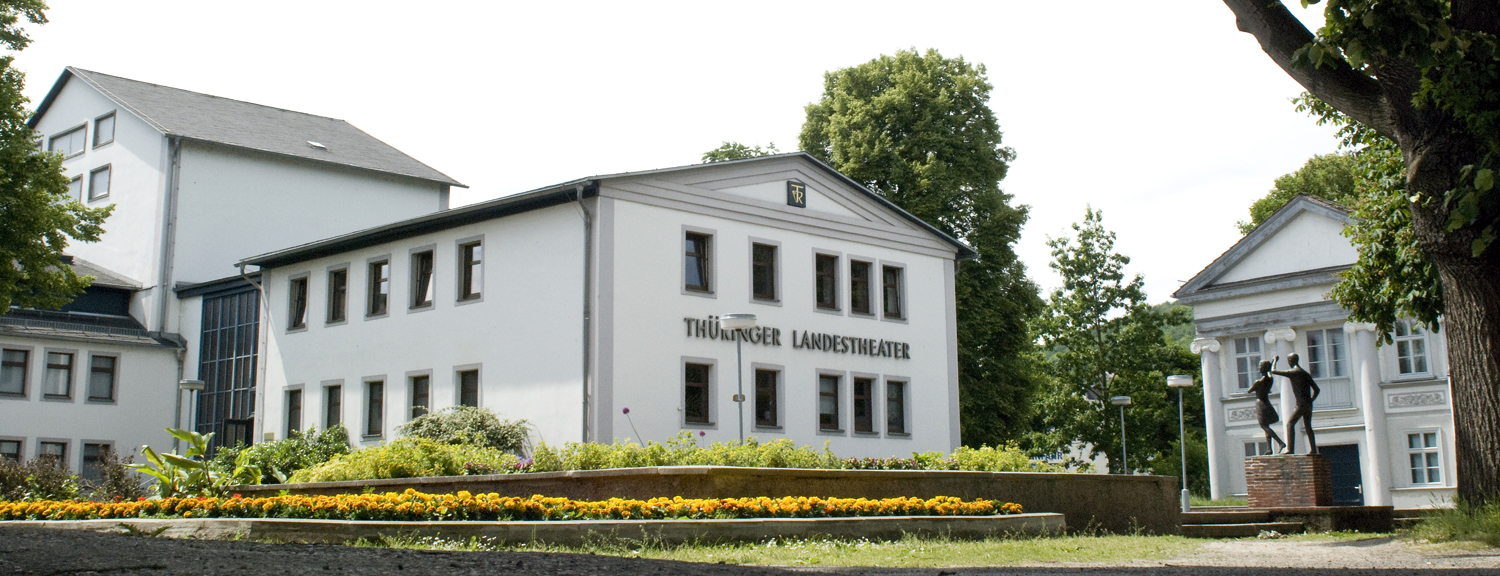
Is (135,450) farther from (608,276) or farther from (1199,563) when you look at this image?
(1199,563)

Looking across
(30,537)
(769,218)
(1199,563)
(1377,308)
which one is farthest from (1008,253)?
(30,537)

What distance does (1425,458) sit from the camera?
30859 mm

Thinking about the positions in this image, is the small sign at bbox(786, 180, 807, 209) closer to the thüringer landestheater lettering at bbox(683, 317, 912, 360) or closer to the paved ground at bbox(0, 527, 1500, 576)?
the thüringer landestheater lettering at bbox(683, 317, 912, 360)

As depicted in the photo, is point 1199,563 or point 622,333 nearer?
point 1199,563

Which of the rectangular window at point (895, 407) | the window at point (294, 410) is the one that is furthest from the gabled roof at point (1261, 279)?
the window at point (294, 410)

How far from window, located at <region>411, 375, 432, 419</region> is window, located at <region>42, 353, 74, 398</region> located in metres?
12.7

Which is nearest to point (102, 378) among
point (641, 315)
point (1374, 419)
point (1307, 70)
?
point (641, 315)

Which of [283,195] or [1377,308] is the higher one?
[283,195]

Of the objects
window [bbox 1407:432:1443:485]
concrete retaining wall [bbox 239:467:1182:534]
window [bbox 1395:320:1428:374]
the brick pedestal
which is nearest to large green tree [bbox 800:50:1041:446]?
window [bbox 1395:320:1428:374]

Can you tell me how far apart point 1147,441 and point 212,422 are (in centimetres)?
3690

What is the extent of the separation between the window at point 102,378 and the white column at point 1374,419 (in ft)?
104

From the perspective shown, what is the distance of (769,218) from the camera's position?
27.2m

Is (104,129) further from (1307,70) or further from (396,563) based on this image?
(1307,70)

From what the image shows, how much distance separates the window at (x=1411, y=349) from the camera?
31.4 meters
